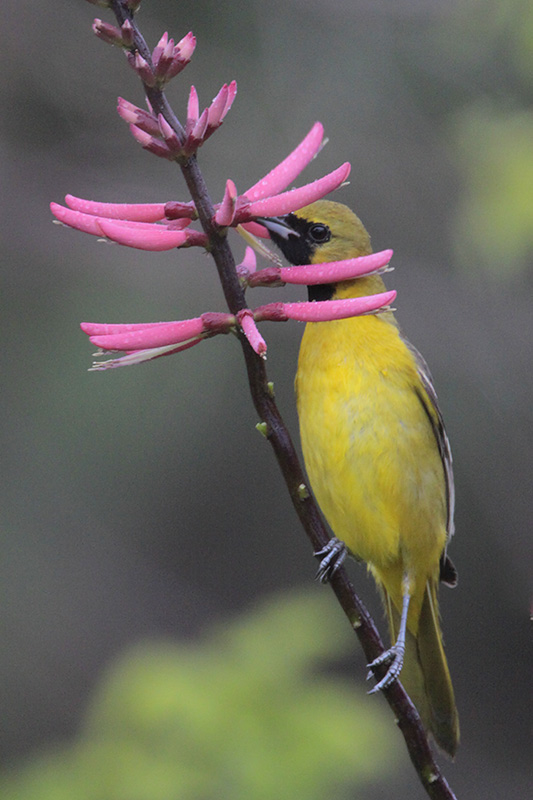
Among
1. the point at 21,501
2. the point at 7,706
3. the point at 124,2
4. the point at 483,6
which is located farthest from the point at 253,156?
the point at 124,2

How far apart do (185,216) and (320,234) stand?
154cm

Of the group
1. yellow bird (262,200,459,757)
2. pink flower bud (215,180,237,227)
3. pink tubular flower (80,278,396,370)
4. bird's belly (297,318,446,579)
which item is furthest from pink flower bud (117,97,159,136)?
bird's belly (297,318,446,579)

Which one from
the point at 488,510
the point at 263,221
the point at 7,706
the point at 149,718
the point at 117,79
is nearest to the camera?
the point at 263,221

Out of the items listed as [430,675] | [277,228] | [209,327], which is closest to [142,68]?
[209,327]

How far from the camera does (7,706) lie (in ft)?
18.0

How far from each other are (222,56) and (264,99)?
16.6 inches

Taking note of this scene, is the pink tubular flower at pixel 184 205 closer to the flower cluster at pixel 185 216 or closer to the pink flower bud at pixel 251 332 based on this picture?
the flower cluster at pixel 185 216

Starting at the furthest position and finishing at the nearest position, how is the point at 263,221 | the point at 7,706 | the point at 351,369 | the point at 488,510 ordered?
the point at 7,706 → the point at 488,510 → the point at 351,369 → the point at 263,221

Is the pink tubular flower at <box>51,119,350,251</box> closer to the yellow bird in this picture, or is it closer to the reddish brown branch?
the reddish brown branch

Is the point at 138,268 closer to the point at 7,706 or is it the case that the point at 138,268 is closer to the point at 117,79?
the point at 117,79

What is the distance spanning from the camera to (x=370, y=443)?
2.95m

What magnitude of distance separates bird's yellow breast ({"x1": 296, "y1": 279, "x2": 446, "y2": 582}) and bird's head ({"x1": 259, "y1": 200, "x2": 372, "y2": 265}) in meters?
0.13

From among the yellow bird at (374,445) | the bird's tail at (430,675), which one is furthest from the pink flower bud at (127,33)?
the bird's tail at (430,675)

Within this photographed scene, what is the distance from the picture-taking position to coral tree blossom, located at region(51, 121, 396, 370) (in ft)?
4.56
